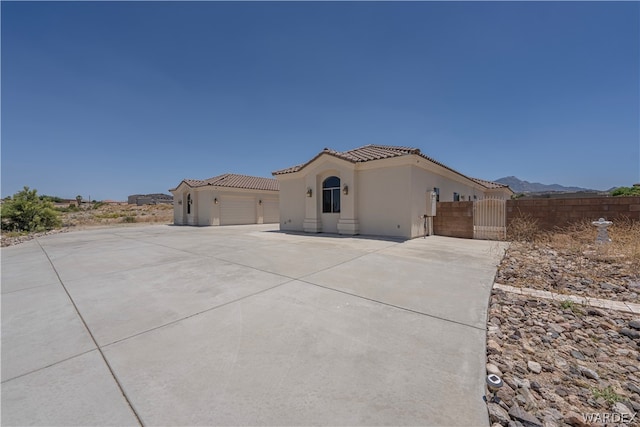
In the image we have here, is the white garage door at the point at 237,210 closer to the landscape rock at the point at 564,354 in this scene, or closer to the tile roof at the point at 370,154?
the tile roof at the point at 370,154

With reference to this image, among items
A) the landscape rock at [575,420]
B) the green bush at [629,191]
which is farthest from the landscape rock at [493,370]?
the green bush at [629,191]

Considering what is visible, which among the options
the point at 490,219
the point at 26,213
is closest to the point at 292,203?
the point at 490,219

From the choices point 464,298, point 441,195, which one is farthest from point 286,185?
point 464,298

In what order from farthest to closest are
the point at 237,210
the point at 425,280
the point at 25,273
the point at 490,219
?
the point at 237,210
the point at 490,219
the point at 25,273
the point at 425,280

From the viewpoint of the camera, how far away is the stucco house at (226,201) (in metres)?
20.6

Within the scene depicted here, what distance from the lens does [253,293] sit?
4.25 m

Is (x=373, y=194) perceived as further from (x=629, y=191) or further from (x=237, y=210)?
(x=629, y=191)

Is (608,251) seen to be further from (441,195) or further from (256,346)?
(256,346)

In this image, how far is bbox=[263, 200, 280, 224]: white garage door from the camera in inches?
949

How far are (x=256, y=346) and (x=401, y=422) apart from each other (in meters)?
1.58

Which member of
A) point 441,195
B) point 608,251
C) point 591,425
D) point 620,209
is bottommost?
point 591,425

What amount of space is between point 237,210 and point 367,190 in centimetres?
1395

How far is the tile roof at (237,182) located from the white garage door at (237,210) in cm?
127

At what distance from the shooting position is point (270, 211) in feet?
80.3
